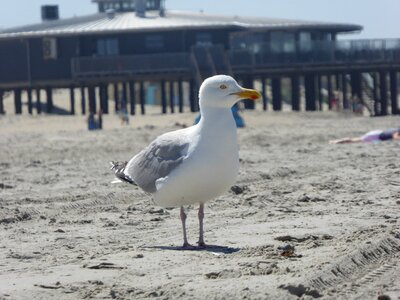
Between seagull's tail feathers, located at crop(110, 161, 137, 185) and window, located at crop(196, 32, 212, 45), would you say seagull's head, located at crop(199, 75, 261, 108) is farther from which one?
window, located at crop(196, 32, 212, 45)

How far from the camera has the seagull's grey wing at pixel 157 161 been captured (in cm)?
1110

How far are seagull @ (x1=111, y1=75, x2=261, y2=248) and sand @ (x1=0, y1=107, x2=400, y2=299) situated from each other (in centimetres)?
49

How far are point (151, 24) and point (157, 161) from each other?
4487 cm

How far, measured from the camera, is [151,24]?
55938 mm

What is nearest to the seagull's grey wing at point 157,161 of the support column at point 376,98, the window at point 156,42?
the window at point 156,42

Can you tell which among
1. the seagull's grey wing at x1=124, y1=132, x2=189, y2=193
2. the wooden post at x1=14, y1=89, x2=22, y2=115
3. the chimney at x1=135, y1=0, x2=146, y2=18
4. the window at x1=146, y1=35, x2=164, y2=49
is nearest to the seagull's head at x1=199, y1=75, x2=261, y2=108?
the seagull's grey wing at x1=124, y1=132, x2=189, y2=193

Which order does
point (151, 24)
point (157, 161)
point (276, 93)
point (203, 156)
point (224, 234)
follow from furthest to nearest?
point (276, 93) < point (151, 24) < point (224, 234) < point (157, 161) < point (203, 156)

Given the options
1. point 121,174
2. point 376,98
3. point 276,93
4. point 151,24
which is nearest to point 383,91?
point 376,98

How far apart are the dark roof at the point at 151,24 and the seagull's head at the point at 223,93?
143 feet

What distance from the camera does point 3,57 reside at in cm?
5822

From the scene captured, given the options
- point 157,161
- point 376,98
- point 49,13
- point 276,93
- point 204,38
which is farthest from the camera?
point 49,13

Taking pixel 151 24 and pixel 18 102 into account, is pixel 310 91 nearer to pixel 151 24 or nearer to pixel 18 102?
pixel 151 24

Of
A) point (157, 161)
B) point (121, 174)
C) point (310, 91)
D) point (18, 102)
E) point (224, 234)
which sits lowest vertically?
point (18, 102)

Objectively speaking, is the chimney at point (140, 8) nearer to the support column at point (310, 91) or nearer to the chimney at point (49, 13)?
the support column at point (310, 91)
